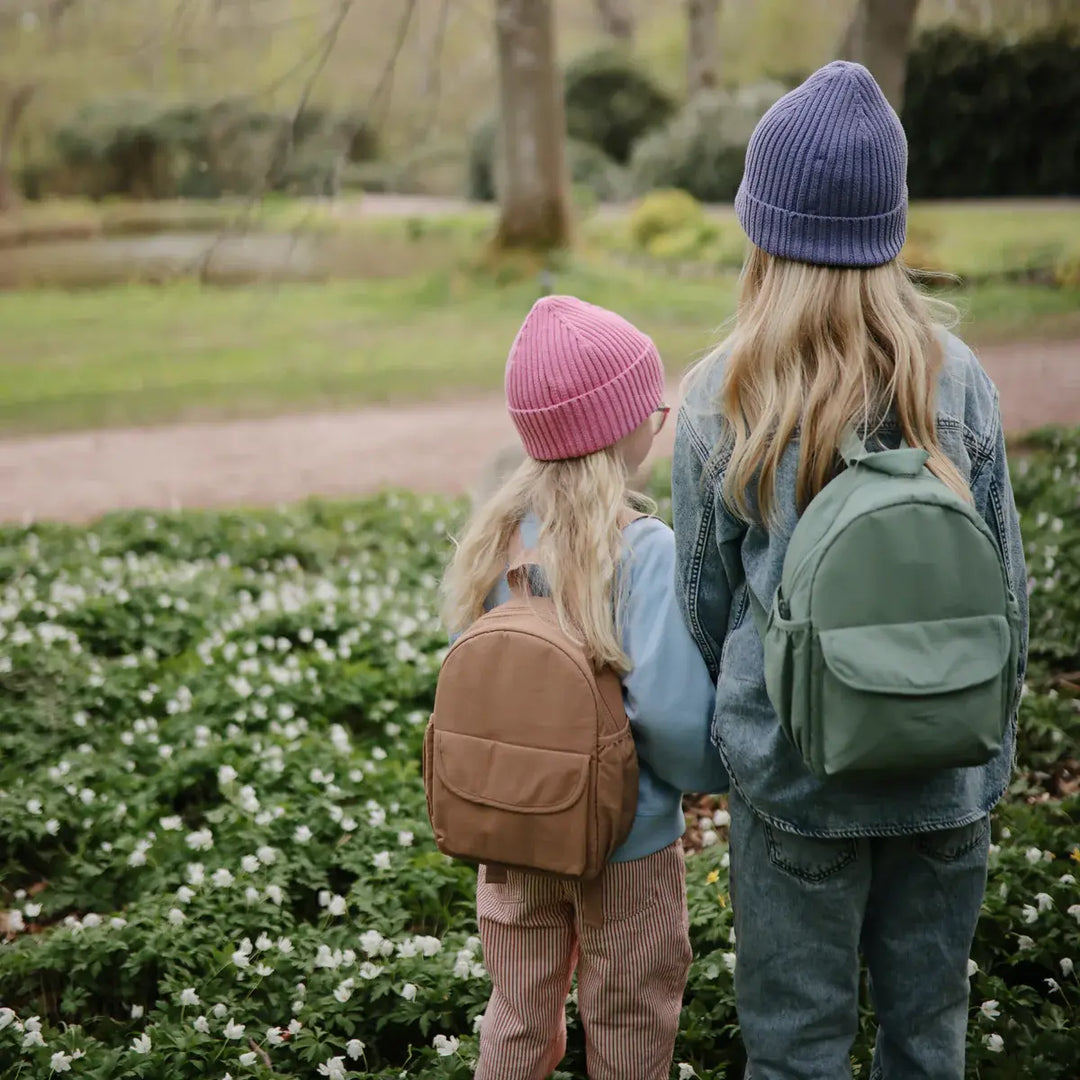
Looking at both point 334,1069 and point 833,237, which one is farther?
point 334,1069

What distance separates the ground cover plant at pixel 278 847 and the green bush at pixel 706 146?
32.0ft

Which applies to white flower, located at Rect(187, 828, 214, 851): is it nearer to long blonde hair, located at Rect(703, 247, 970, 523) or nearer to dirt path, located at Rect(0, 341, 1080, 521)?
long blonde hair, located at Rect(703, 247, 970, 523)

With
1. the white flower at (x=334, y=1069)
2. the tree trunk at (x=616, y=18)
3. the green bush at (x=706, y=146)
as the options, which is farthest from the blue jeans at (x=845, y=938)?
the tree trunk at (x=616, y=18)

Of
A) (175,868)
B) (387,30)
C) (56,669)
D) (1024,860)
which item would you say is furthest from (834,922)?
(387,30)

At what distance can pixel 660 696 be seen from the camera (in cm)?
207

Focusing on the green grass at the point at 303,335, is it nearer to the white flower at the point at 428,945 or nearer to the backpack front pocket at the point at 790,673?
the white flower at the point at 428,945

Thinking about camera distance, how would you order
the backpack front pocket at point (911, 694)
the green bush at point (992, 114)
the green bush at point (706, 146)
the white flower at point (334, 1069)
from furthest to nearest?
the green bush at point (706, 146) < the green bush at point (992, 114) < the white flower at point (334, 1069) < the backpack front pocket at point (911, 694)

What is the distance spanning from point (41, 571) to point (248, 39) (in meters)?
8.94

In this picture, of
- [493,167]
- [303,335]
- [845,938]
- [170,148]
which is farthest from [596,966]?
[493,167]

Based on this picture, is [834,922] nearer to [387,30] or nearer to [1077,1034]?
[1077,1034]

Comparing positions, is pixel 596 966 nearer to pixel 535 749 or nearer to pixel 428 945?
pixel 535 749

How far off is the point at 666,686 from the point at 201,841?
6.18 ft

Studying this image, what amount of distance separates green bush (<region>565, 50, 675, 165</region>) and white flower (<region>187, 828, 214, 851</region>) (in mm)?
15213

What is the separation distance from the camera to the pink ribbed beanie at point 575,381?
7.22ft
